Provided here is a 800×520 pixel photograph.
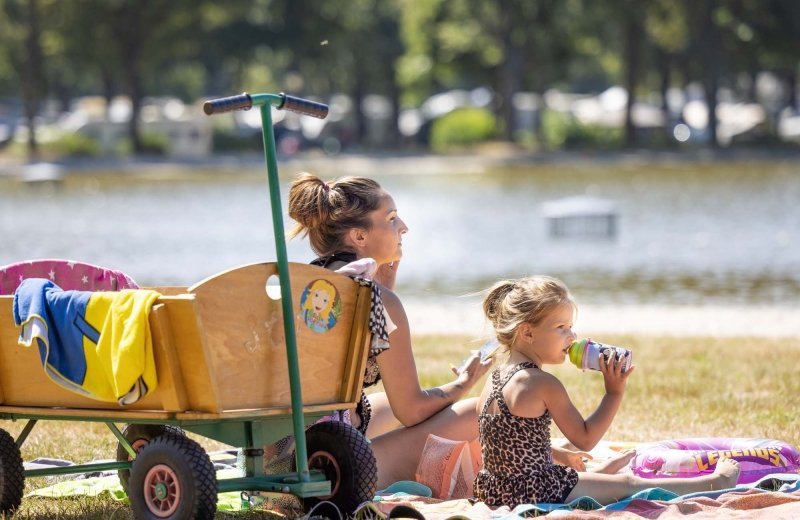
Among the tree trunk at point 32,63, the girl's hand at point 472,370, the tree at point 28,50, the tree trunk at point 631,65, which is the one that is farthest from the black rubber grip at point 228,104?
the tree trunk at point 32,63

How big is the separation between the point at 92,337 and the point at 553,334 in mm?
1659

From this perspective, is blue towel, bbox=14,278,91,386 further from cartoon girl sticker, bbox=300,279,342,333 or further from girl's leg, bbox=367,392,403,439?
girl's leg, bbox=367,392,403,439

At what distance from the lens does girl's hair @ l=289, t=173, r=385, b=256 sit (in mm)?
5191

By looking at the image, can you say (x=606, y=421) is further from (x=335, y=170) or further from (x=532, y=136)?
(x=532, y=136)

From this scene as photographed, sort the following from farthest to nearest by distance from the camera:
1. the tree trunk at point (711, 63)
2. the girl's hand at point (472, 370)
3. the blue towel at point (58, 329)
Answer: the tree trunk at point (711, 63) → the girl's hand at point (472, 370) → the blue towel at point (58, 329)

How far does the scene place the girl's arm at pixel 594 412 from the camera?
4.92 metres

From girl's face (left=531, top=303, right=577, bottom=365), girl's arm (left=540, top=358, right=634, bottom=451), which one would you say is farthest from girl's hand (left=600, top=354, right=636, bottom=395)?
girl's face (left=531, top=303, right=577, bottom=365)

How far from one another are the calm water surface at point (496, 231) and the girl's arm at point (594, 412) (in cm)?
1187

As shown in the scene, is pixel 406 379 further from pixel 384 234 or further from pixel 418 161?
pixel 418 161

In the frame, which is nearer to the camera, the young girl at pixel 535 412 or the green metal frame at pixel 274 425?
the green metal frame at pixel 274 425

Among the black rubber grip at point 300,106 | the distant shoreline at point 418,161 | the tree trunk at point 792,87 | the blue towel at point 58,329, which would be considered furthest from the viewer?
the tree trunk at point 792,87

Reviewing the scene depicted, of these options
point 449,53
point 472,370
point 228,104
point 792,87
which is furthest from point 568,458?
point 792,87

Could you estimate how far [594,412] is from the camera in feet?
16.1

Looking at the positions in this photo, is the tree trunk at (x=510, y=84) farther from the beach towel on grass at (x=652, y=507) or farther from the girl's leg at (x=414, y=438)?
the beach towel on grass at (x=652, y=507)
